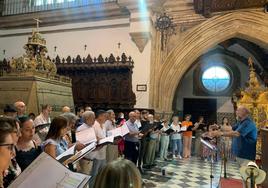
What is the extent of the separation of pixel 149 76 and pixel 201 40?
2316 millimetres

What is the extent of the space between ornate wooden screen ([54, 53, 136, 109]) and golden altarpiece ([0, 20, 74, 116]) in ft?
7.61

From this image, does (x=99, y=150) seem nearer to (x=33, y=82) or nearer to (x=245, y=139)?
(x=245, y=139)

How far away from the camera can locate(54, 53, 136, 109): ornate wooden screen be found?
10.6 meters

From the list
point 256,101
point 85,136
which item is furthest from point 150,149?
point 256,101

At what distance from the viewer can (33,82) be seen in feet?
25.1

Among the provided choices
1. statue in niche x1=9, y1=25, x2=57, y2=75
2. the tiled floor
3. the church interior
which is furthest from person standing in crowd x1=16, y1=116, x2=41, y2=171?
statue in niche x1=9, y1=25, x2=57, y2=75

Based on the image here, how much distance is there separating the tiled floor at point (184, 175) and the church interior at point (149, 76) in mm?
26

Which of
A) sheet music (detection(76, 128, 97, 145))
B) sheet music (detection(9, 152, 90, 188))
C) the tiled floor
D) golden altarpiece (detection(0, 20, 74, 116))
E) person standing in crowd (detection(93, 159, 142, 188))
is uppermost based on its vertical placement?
golden altarpiece (detection(0, 20, 74, 116))

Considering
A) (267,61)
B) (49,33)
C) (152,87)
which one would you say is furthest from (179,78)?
(49,33)

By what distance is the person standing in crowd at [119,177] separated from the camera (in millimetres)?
1152

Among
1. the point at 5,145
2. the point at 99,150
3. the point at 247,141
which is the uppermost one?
the point at 5,145

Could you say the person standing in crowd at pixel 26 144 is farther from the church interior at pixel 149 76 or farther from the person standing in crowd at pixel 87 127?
the person standing in crowd at pixel 87 127

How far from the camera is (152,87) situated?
34.2 feet

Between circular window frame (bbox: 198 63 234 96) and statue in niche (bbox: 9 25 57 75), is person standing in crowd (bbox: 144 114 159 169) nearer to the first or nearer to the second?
statue in niche (bbox: 9 25 57 75)
